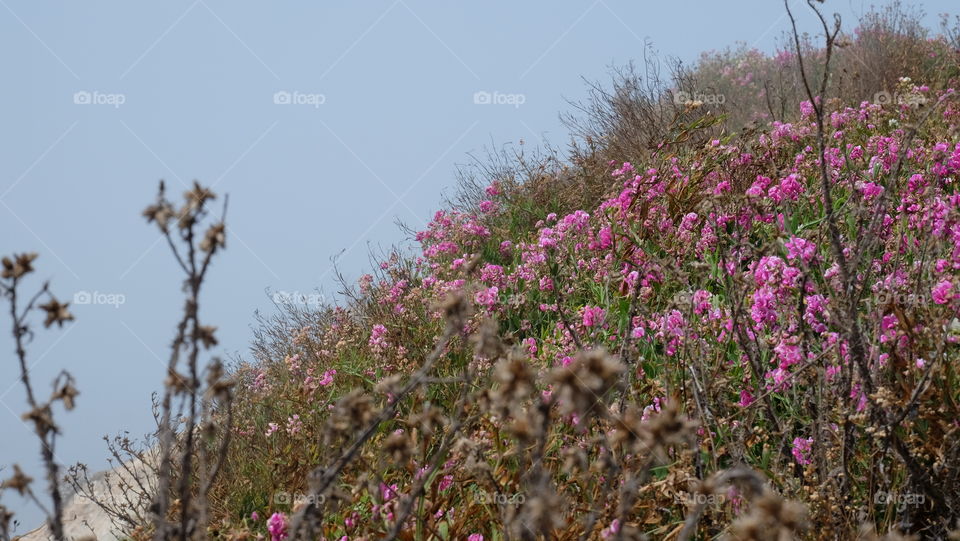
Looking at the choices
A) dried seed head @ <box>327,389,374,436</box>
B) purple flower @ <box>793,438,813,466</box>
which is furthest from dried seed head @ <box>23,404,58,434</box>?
purple flower @ <box>793,438,813,466</box>

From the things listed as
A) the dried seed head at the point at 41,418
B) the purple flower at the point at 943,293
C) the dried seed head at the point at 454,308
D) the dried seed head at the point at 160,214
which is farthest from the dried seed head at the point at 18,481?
the purple flower at the point at 943,293

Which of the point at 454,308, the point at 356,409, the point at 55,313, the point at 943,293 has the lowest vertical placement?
the point at 943,293

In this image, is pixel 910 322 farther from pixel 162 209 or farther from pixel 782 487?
pixel 162 209

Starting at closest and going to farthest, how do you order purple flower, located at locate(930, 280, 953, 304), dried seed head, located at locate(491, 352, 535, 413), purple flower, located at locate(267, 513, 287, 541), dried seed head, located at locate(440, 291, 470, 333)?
dried seed head, located at locate(491, 352, 535, 413) → dried seed head, located at locate(440, 291, 470, 333) → purple flower, located at locate(267, 513, 287, 541) → purple flower, located at locate(930, 280, 953, 304)

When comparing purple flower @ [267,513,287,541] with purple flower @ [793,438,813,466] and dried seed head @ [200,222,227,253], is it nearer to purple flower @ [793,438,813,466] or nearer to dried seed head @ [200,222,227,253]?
dried seed head @ [200,222,227,253]

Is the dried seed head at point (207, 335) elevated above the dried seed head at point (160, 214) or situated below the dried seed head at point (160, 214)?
below

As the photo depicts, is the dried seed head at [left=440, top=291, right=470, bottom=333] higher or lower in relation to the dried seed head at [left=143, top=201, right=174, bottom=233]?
lower

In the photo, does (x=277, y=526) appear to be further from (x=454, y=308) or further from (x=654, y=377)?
(x=654, y=377)

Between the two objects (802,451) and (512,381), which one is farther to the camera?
(802,451)

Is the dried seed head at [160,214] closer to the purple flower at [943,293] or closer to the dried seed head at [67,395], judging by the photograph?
the dried seed head at [67,395]

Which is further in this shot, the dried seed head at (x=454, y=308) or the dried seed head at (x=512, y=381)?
the dried seed head at (x=454, y=308)

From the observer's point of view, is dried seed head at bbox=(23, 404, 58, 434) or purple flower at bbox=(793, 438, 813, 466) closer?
dried seed head at bbox=(23, 404, 58, 434)

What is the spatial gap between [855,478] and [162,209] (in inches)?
115

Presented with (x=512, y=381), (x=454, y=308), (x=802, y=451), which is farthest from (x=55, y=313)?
(x=802, y=451)
